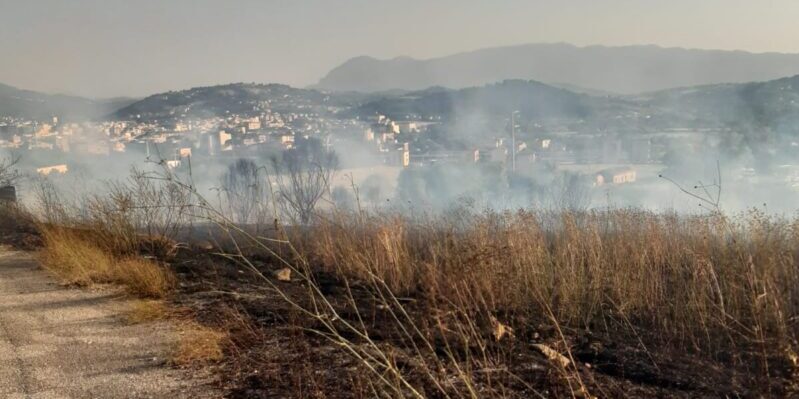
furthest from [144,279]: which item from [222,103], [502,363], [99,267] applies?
[222,103]

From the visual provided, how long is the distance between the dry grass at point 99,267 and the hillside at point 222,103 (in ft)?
133

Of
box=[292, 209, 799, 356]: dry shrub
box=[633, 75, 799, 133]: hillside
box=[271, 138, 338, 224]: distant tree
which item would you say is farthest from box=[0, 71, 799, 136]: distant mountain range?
box=[292, 209, 799, 356]: dry shrub

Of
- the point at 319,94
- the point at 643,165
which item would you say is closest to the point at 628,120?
the point at 643,165

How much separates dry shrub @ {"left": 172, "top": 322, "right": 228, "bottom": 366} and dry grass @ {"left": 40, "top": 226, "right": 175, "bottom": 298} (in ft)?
6.25

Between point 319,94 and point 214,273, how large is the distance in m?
50.6

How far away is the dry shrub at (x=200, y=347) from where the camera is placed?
482 cm

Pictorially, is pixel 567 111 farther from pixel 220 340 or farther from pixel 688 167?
pixel 220 340

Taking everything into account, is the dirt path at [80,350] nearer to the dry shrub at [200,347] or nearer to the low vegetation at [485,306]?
the dry shrub at [200,347]

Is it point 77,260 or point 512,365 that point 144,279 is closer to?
point 77,260

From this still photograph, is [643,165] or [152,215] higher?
[152,215]

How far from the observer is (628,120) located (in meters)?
40.5

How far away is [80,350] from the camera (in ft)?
17.0

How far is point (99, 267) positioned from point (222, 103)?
147ft

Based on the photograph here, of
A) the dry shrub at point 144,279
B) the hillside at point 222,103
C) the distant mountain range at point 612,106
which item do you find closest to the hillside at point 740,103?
the distant mountain range at point 612,106
